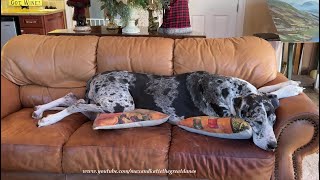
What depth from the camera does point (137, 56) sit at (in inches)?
84.8

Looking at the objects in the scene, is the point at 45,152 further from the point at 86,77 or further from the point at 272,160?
the point at 272,160

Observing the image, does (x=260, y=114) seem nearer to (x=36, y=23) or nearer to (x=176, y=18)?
(x=176, y=18)

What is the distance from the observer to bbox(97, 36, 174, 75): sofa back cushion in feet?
7.02

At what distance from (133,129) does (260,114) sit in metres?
0.77

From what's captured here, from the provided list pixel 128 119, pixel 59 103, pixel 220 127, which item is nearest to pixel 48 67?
pixel 59 103

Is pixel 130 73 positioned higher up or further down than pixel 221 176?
higher up

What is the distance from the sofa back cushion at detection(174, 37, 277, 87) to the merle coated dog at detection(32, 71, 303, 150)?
0.47ft

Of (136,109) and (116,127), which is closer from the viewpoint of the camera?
(116,127)

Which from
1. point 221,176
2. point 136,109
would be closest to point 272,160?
point 221,176

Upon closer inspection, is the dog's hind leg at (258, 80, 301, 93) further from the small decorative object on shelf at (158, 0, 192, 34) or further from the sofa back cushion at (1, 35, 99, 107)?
the sofa back cushion at (1, 35, 99, 107)

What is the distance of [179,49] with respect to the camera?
7.11 feet

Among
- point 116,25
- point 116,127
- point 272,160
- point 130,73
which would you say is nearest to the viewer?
point 272,160

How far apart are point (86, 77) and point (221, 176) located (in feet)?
4.12

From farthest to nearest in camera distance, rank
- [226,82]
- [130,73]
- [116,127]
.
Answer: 1. [130,73]
2. [226,82]
3. [116,127]
